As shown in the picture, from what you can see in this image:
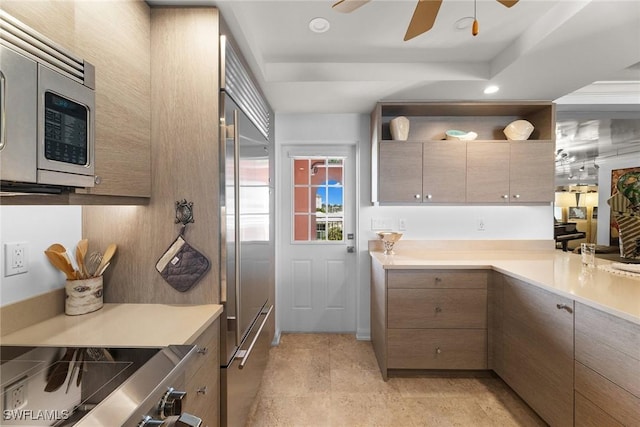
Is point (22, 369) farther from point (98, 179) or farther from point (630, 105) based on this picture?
point (630, 105)

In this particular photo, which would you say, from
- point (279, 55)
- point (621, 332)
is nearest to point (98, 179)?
point (279, 55)

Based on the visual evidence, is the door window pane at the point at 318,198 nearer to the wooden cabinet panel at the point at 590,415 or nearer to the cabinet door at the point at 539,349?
the cabinet door at the point at 539,349

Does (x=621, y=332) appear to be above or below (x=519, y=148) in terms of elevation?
below

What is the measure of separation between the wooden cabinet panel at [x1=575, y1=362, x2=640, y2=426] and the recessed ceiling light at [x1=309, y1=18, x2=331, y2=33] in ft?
7.66

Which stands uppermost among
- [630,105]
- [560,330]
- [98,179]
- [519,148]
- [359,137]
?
[630,105]

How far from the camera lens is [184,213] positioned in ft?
4.55

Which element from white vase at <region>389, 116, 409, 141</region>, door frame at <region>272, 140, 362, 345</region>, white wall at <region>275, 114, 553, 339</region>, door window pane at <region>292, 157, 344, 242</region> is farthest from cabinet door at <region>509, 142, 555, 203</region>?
door window pane at <region>292, 157, 344, 242</region>

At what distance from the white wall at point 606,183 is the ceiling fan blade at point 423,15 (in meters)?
3.85

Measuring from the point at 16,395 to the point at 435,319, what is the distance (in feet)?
7.58

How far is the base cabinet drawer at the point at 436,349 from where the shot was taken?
2322mm

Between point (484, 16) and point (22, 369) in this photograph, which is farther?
point (484, 16)

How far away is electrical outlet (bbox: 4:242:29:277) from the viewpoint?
1082 millimetres

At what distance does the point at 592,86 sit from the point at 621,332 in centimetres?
262

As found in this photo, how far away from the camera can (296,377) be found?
7.84 ft
